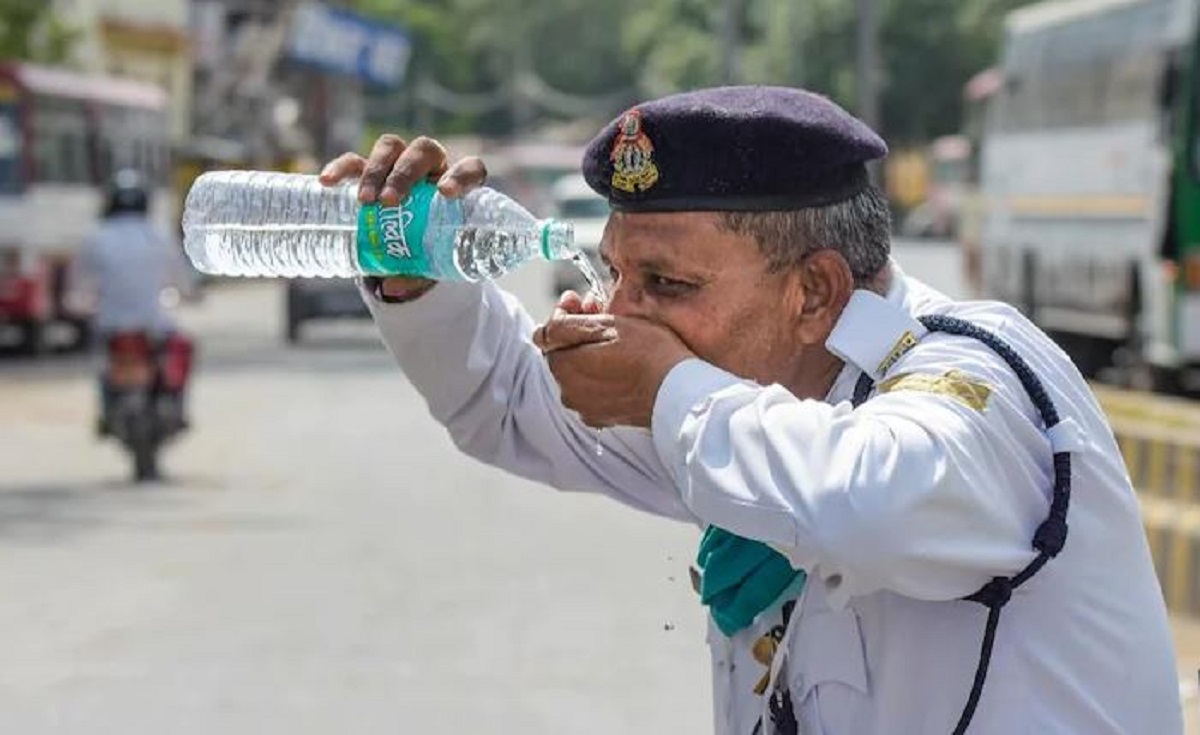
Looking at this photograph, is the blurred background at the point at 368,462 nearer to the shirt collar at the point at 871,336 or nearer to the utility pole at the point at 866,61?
the utility pole at the point at 866,61

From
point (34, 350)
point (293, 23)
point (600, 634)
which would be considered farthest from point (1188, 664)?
point (293, 23)

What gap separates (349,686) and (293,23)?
57373 mm

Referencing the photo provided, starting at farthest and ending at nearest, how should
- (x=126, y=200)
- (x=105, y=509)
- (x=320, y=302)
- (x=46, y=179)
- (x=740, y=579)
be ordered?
(x=46, y=179), (x=320, y=302), (x=126, y=200), (x=105, y=509), (x=740, y=579)

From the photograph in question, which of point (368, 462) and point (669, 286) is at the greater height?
point (669, 286)

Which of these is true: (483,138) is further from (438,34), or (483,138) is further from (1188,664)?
(1188,664)

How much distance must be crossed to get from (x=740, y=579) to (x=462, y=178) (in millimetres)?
598

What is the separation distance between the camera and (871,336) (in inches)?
104

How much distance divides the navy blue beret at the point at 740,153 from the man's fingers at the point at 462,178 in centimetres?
37

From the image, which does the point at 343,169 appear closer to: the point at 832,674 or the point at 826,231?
the point at 826,231

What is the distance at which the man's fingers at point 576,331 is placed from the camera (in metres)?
2.62

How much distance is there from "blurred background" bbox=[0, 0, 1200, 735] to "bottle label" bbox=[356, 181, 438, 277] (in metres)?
1.18

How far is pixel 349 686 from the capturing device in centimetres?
815

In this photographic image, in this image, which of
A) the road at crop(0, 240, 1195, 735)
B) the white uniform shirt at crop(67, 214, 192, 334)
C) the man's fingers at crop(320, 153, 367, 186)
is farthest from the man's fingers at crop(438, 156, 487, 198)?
the white uniform shirt at crop(67, 214, 192, 334)

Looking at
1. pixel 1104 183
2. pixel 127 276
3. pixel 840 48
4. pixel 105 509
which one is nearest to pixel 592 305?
pixel 105 509
